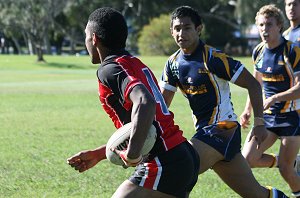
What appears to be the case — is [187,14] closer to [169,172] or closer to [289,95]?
[289,95]

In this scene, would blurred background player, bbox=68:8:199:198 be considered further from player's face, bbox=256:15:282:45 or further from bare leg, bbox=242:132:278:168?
player's face, bbox=256:15:282:45

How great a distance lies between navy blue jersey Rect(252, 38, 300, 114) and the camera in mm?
7227

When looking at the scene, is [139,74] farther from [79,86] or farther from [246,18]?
[246,18]

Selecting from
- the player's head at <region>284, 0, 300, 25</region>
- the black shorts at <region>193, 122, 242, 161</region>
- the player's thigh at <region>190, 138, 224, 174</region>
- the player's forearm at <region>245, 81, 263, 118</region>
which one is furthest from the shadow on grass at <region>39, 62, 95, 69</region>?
the player's forearm at <region>245, 81, 263, 118</region>

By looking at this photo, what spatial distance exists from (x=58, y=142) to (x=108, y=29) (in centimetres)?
800

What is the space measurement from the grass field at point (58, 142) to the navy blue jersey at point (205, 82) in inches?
77.1

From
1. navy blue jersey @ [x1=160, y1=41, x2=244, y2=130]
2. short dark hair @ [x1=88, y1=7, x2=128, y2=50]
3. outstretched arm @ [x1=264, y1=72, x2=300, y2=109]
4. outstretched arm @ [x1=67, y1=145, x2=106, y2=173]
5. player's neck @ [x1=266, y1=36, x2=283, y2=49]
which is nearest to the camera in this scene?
short dark hair @ [x1=88, y1=7, x2=128, y2=50]

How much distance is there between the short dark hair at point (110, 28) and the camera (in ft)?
14.7

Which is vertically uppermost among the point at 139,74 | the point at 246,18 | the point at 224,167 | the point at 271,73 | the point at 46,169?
the point at 139,74

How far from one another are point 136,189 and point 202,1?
77502 mm

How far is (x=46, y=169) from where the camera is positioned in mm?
9445

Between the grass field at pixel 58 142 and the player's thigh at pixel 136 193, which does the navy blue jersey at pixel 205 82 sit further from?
the grass field at pixel 58 142

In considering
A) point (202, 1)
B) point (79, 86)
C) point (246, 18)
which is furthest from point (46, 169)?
point (202, 1)

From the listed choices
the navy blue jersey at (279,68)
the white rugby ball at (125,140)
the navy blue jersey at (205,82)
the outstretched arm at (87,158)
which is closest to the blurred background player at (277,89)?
the navy blue jersey at (279,68)
